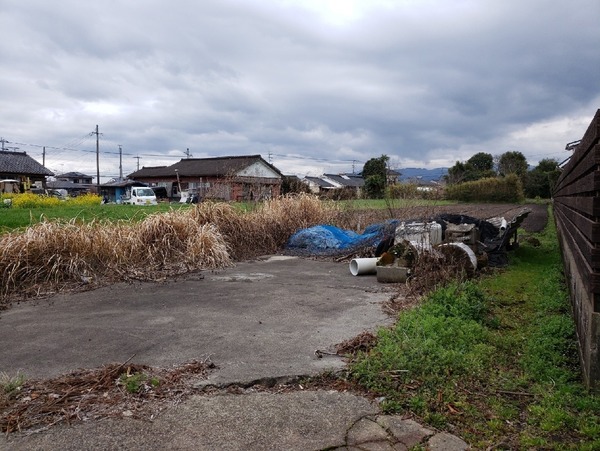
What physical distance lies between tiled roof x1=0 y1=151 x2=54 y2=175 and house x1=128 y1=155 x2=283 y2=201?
10.7m

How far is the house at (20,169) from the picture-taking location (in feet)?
131

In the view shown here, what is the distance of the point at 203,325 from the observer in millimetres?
5137

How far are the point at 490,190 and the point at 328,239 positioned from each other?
38.1 m

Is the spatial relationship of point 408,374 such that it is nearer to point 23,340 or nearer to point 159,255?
point 23,340

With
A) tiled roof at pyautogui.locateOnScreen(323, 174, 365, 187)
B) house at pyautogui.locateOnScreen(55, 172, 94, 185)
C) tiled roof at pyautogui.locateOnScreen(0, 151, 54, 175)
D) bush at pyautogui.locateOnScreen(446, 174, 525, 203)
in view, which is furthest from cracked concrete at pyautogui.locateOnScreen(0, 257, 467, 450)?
house at pyautogui.locateOnScreen(55, 172, 94, 185)

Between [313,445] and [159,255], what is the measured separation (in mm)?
6660

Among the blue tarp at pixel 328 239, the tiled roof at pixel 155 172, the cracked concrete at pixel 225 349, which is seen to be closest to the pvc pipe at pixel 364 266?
the cracked concrete at pixel 225 349

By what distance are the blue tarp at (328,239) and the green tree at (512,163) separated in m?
51.1

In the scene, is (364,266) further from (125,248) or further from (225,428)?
(225,428)

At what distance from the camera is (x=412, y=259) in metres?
7.84

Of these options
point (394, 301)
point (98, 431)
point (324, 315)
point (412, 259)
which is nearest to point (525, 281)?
point (412, 259)

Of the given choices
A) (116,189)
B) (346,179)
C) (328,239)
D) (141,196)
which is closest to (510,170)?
(346,179)

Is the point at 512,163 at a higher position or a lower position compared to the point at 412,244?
higher

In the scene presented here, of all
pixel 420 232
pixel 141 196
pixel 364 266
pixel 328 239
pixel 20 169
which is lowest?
pixel 364 266
